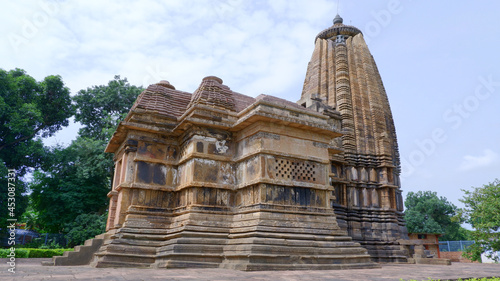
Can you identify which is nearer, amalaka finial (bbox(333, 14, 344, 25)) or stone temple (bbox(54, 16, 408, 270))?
stone temple (bbox(54, 16, 408, 270))

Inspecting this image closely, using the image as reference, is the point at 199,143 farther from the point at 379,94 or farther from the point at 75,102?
the point at 75,102

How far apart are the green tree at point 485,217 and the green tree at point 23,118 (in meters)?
26.8

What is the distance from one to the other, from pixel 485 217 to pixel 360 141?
8.48m

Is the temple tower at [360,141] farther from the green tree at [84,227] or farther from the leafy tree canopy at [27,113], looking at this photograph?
the leafy tree canopy at [27,113]

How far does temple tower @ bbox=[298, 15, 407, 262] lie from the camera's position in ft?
52.5

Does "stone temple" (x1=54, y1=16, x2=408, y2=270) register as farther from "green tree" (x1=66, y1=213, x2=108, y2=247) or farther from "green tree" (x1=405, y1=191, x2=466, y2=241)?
"green tree" (x1=405, y1=191, x2=466, y2=241)

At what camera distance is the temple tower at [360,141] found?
52.5 ft

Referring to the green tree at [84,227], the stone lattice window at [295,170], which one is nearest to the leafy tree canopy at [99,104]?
the green tree at [84,227]

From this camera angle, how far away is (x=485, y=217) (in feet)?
64.4

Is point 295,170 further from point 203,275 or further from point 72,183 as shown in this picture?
point 72,183

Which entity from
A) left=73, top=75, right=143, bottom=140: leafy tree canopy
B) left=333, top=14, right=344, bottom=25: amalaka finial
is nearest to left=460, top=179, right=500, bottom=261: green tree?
left=333, top=14, right=344, bottom=25: amalaka finial

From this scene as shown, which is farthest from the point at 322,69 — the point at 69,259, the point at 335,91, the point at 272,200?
the point at 69,259

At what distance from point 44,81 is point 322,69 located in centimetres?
1953

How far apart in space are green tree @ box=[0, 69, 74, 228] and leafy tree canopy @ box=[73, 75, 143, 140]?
181cm
